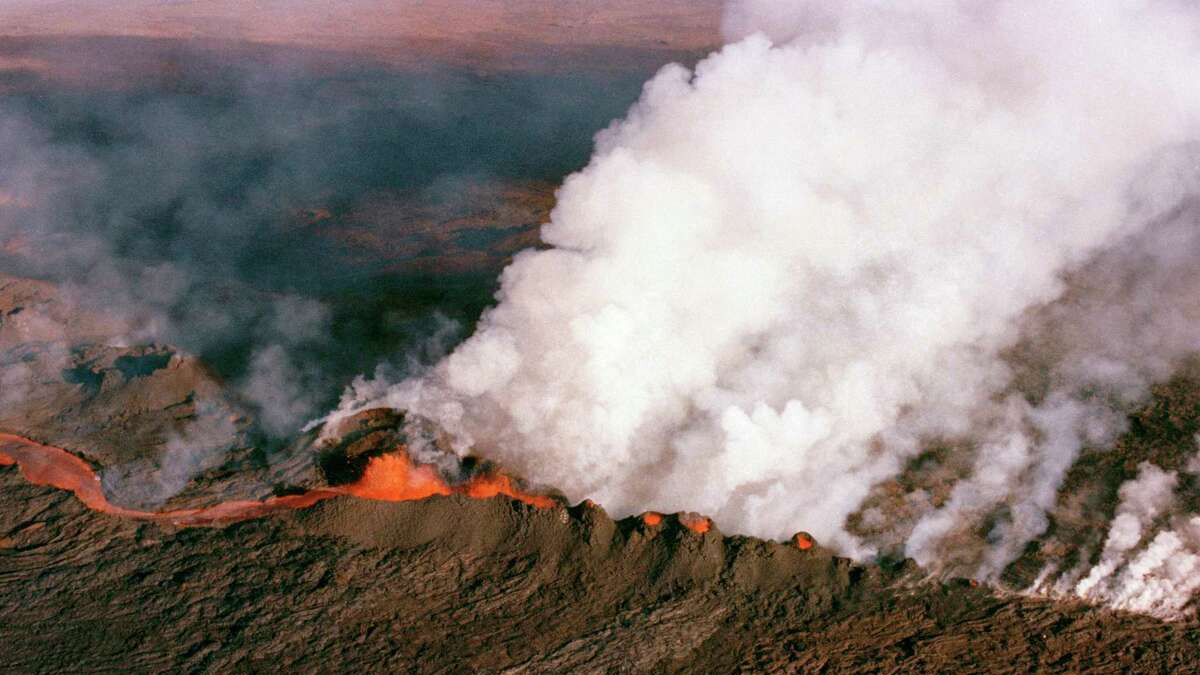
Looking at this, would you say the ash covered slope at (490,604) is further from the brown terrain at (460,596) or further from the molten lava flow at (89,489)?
the molten lava flow at (89,489)

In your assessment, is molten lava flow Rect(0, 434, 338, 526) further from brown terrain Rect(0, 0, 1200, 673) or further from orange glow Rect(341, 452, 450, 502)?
orange glow Rect(341, 452, 450, 502)

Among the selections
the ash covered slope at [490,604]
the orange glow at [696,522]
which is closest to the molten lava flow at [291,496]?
the ash covered slope at [490,604]

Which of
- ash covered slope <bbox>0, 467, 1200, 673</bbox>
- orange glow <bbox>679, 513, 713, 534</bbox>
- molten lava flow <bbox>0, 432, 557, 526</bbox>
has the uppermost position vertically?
molten lava flow <bbox>0, 432, 557, 526</bbox>

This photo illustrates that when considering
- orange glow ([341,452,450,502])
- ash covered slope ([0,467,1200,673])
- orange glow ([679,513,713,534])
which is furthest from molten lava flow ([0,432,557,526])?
orange glow ([679,513,713,534])

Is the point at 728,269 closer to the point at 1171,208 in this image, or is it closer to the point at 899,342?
the point at 899,342

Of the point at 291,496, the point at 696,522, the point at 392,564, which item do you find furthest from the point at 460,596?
the point at 291,496

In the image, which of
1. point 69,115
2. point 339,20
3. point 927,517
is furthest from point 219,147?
point 339,20
